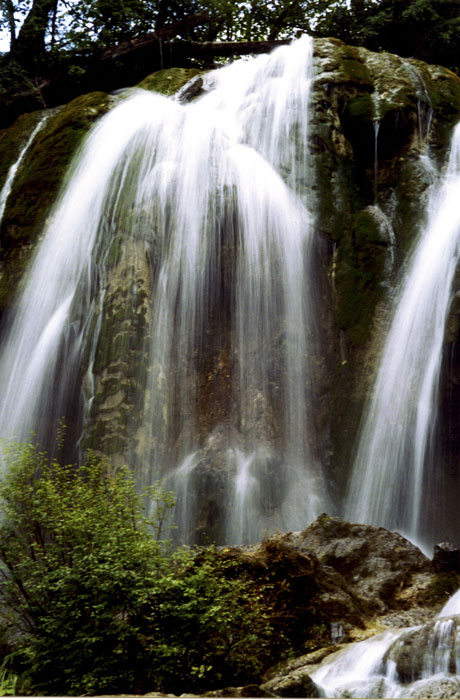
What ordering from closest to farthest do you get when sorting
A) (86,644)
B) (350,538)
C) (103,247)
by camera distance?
(86,644) → (350,538) → (103,247)

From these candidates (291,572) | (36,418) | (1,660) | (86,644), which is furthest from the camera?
(36,418)

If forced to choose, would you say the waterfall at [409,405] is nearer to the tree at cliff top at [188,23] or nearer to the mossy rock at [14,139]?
the mossy rock at [14,139]

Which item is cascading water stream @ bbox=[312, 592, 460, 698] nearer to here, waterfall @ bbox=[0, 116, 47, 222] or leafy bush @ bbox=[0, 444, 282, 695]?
leafy bush @ bbox=[0, 444, 282, 695]

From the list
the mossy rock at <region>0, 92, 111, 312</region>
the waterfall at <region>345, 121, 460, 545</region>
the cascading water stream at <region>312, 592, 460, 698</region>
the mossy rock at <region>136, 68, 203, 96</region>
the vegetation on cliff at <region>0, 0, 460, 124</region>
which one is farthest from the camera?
the vegetation on cliff at <region>0, 0, 460, 124</region>

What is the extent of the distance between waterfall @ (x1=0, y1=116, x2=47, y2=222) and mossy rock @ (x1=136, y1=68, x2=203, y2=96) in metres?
2.40

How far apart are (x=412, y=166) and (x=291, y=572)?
26.9ft

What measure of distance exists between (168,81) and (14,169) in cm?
390

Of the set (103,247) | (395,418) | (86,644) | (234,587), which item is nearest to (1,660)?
(86,644)

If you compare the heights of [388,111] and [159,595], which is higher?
[388,111]

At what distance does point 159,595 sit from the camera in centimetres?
663

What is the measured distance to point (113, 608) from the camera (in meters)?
6.46

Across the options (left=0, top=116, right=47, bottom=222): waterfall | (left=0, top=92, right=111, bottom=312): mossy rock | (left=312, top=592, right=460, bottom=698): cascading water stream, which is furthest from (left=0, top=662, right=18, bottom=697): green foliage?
(left=0, top=116, right=47, bottom=222): waterfall

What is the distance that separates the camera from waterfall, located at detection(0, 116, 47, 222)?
14.3 m

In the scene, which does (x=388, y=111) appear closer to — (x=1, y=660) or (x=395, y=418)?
(x=395, y=418)
